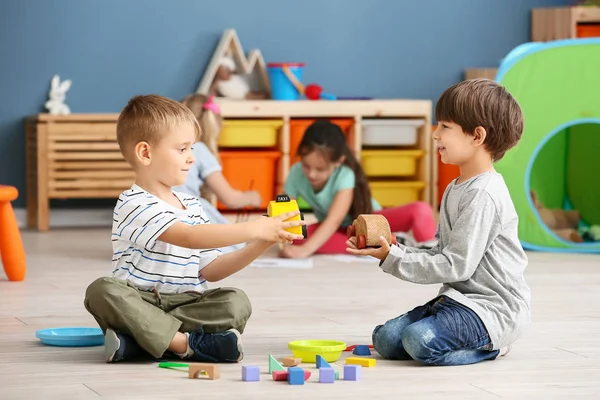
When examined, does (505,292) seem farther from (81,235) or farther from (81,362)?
(81,235)

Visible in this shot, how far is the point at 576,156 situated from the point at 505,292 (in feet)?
7.74

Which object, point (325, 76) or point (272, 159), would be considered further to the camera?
point (325, 76)

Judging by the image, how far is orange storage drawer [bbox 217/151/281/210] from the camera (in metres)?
3.95

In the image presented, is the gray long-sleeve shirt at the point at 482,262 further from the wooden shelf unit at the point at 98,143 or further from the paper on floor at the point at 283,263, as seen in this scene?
the wooden shelf unit at the point at 98,143

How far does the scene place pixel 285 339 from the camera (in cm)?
184

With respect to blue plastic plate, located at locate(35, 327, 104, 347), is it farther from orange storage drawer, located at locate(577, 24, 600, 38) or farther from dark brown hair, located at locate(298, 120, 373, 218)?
orange storage drawer, located at locate(577, 24, 600, 38)

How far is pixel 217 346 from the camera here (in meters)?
1.64

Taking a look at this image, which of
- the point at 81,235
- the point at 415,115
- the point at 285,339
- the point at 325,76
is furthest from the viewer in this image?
the point at 325,76

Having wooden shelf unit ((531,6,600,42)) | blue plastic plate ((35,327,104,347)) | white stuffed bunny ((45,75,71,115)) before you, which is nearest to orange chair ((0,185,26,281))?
blue plastic plate ((35,327,104,347))

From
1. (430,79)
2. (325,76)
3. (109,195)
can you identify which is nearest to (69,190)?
(109,195)

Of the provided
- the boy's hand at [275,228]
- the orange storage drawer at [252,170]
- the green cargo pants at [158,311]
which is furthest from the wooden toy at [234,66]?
the boy's hand at [275,228]

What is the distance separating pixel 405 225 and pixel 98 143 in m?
1.38

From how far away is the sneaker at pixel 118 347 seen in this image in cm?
160

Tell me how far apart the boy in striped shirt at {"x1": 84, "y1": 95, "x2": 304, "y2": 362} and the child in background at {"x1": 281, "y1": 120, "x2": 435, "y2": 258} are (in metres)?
1.38
